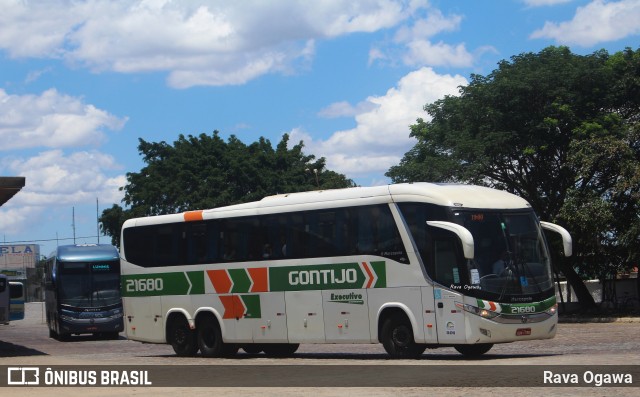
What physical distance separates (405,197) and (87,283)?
71.1 ft

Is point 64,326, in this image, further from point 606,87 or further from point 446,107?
point 606,87

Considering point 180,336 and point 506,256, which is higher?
point 506,256

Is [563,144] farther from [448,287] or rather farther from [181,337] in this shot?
[448,287]

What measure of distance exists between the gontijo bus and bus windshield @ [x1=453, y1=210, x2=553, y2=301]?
2cm

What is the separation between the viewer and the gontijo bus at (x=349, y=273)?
20.0 metres

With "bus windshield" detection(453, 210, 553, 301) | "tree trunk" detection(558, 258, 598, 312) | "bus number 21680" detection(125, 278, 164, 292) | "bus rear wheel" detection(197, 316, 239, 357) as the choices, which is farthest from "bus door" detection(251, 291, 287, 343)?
"tree trunk" detection(558, 258, 598, 312)

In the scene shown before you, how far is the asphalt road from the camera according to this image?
14.3 m

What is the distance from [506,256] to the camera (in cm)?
2009

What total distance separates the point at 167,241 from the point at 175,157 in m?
44.1

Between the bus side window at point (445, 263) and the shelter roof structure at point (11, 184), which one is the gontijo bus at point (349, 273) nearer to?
the bus side window at point (445, 263)

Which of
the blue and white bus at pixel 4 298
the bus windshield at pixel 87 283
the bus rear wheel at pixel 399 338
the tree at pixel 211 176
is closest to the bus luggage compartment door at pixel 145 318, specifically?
the bus rear wheel at pixel 399 338

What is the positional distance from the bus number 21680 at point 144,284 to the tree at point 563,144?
18.2 m

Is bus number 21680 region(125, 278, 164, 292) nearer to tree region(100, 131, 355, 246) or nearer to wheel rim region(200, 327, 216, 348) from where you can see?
wheel rim region(200, 327, 216, 348)

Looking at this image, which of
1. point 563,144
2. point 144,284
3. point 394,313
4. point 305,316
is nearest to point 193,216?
point 144,284
